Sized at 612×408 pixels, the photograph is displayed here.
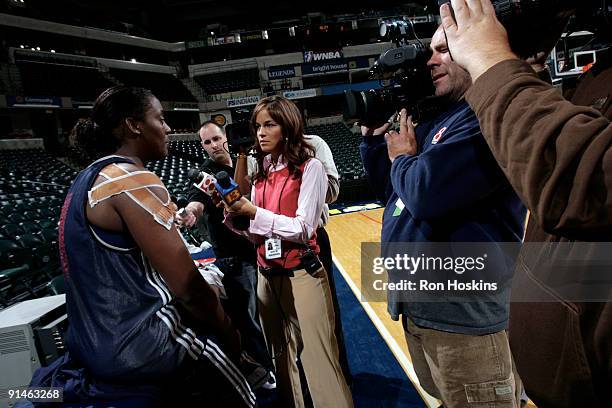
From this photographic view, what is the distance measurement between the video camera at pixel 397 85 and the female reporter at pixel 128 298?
27.8 inches

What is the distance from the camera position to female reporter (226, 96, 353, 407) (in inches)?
57.2

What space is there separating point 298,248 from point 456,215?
771 millimetres

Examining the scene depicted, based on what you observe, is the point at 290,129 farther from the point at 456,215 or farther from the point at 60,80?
the point at 60,80

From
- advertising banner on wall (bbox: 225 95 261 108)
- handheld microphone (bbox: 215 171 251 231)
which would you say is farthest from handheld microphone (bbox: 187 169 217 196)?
advertising banner on wall (bbox: 225 95 261 108)

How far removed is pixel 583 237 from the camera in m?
0.47

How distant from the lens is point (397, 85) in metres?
1.00

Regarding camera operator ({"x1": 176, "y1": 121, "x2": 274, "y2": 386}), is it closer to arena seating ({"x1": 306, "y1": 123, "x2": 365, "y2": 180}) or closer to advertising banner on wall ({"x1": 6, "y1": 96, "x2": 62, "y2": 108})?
arena seating ({"x1": 306, "y1": 123, "x2": 365, "y2": 180})

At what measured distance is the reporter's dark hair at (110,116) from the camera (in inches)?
44.3

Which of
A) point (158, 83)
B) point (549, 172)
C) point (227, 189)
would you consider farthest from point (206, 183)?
point (158, 83)

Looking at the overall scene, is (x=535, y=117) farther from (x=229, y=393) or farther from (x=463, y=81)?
(x=229, y=393)

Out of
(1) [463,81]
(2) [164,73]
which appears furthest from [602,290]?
(2) [164,73]

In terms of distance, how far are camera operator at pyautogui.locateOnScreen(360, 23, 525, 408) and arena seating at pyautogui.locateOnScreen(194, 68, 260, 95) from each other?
19.9 meters

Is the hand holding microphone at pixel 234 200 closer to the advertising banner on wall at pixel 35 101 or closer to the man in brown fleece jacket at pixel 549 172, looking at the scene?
the man in brown fleece jacket at pixel 549 172

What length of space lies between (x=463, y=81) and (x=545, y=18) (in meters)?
0.43
